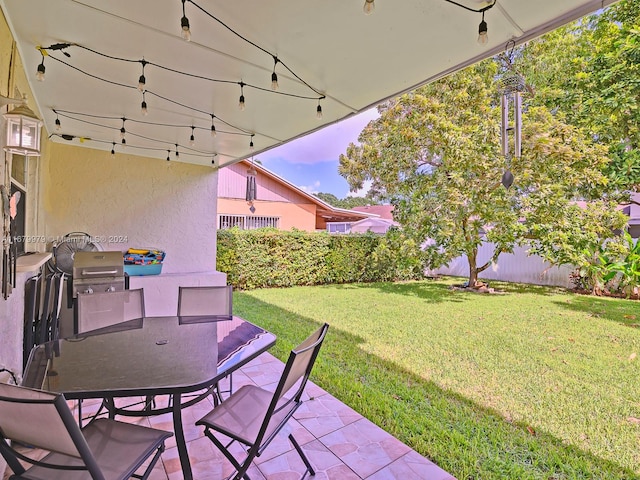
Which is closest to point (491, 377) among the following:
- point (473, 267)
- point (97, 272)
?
Result: point (97, 272)

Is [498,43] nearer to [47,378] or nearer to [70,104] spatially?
[47,378]

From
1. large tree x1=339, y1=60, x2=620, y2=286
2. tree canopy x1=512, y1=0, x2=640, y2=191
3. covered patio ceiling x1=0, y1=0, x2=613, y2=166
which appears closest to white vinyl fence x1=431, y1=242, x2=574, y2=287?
large tree x1=339, y1=60, x2=620, y2=286

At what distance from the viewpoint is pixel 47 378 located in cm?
158

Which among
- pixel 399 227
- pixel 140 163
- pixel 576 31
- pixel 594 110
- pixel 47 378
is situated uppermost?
pixel 576 31

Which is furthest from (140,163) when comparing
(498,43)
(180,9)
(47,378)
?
(498,43)

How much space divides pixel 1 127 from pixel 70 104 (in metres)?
1.62

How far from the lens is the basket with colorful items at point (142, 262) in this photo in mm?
4664

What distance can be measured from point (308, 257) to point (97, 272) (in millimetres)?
6094

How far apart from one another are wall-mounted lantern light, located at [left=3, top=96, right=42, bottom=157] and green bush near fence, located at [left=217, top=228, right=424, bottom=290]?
20.1 feet

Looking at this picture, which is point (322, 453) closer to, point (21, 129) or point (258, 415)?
point (258, 415)

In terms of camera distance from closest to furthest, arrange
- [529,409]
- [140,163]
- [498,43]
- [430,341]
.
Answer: [498,43] < [529,409] < [430,341] < [140,163]

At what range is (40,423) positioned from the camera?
3.83 feet

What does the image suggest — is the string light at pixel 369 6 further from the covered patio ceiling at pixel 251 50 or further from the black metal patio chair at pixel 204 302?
the black metal patio chair at pixel 204 302

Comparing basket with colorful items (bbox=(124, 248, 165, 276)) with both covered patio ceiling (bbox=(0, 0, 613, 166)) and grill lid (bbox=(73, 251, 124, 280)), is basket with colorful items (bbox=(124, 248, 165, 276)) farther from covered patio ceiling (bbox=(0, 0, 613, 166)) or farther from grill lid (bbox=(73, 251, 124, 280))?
covered patio ceiling (bbox=(0, 0, 613, 166))
